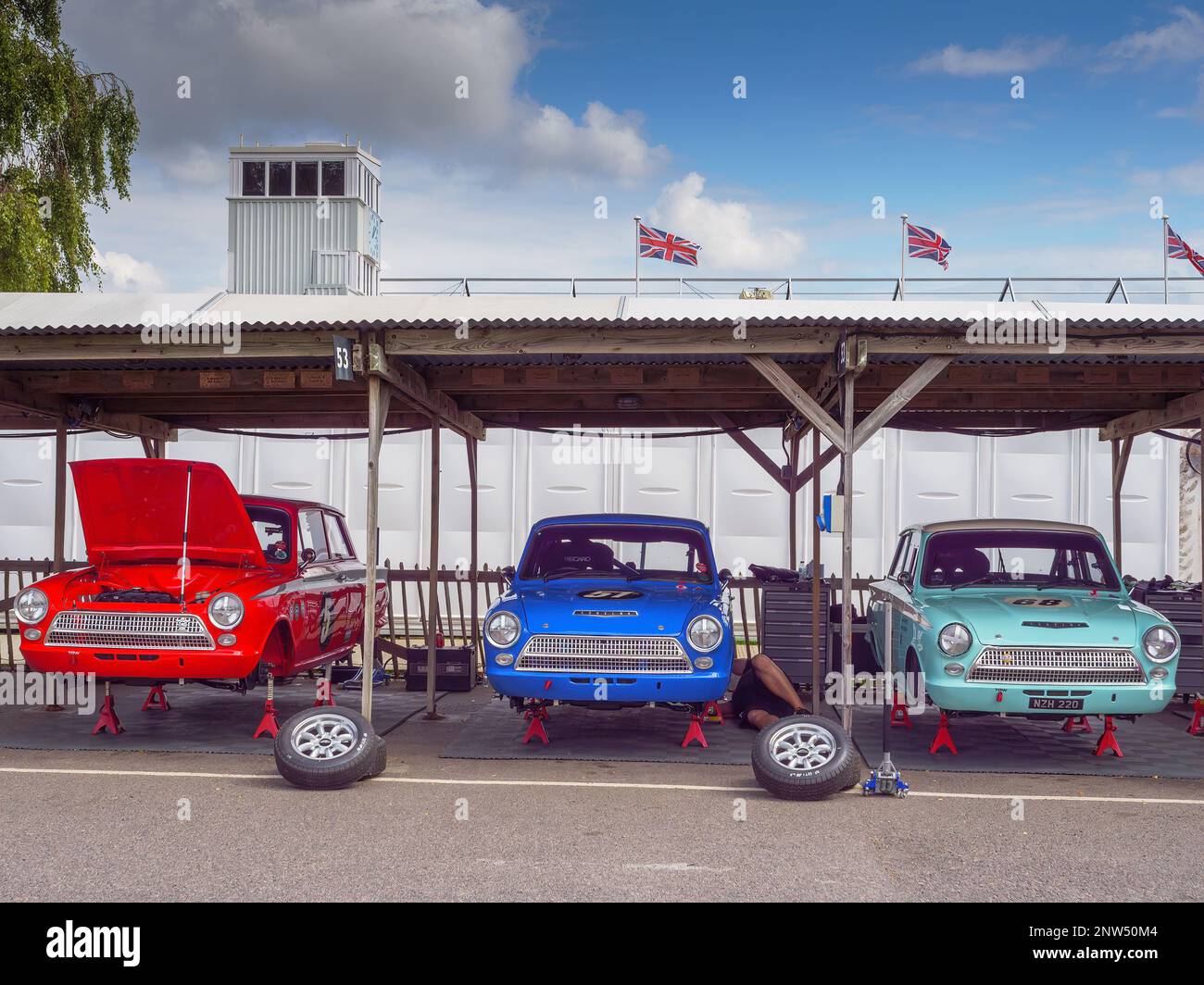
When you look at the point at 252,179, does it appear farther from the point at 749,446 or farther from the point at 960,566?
the point at 960,566

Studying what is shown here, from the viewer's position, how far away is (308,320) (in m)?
8.62

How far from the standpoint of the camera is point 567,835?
20.2 ft

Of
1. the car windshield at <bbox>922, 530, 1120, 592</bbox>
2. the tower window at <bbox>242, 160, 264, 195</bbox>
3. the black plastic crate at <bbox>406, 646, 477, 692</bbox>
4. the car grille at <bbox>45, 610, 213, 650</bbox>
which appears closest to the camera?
the car grille at <bbox>45, 610, 213, 650</bbox>

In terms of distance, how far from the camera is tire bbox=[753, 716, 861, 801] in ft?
23.2

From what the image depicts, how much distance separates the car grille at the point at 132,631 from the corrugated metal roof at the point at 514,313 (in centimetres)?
222

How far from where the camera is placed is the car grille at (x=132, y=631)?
321 inches

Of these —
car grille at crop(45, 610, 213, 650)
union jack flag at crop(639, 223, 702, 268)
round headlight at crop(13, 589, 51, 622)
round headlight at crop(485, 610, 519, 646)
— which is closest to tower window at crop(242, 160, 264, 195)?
union jack flag at crop(639, 223, 702, 268)

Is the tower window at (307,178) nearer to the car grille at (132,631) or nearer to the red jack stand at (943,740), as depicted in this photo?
the car grille at (132,631)

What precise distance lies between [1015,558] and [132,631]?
6918 millimetres

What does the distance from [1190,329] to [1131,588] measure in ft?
10.6

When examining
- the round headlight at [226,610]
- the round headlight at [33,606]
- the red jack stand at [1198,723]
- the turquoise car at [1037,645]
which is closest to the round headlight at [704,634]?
the turquoise car at [1037,645]

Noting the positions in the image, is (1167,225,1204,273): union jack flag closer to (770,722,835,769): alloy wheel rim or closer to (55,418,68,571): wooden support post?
(770,722,835,769): alloy wheel rim
